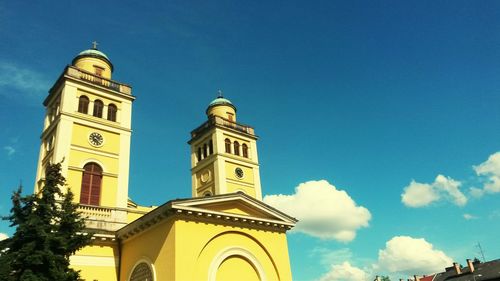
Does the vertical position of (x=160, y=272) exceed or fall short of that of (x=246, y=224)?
it falls short

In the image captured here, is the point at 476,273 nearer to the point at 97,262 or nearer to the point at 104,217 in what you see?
the point at 104,217

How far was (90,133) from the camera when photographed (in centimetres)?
2414

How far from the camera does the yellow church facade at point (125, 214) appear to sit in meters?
17.0

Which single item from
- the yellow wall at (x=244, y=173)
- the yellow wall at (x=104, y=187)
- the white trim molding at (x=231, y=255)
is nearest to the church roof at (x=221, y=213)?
the white trim molding at (x=231, y=255)

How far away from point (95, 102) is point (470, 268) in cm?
4796

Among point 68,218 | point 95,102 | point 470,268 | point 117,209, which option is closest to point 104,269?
point 117,209

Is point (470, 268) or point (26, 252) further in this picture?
point (470, 268)

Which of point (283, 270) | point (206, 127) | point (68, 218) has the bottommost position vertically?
point (283, 270)

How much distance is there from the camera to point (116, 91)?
26.7 m

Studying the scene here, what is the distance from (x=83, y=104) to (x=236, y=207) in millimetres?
12658

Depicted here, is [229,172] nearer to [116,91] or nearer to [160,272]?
[116,91]

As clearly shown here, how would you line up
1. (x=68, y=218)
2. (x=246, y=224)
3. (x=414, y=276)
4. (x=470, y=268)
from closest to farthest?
1. (x=68, y=218)
2. (x=246, y=224)
3. (x=470, y=268)
4. (x=414, y=276)

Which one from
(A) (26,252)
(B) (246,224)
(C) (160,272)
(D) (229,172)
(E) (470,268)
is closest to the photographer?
(A) (26,252)

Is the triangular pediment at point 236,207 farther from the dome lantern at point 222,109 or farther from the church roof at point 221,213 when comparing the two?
the dome lantern at point 222,109
